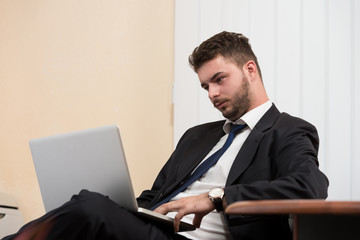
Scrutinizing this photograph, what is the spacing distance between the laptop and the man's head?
0.64 m

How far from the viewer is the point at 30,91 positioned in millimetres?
2539

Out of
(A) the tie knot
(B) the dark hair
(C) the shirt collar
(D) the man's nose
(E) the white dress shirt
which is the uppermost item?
(B) the dark hair

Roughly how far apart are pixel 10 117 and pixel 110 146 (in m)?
1.46

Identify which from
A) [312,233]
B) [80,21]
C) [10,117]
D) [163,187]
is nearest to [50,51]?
[80,21]

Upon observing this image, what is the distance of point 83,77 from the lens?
253 centimetres

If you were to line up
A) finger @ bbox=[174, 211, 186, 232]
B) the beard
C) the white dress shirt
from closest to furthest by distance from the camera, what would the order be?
finger @ bbox=[174, 211, 186, 232]
the white dress shirt
the beard

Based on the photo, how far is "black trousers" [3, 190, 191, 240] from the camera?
3.70ft

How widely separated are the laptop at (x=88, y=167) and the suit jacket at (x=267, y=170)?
0.69ft

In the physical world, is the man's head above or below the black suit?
above

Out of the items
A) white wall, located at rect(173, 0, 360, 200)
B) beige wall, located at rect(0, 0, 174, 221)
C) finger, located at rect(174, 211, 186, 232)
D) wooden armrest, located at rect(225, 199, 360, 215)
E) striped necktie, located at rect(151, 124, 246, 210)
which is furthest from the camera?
beige wall, located at rect(0, 0, 174, 221)

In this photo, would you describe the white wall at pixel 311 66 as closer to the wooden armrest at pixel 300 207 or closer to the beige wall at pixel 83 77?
the beige wall at pixel 83 77

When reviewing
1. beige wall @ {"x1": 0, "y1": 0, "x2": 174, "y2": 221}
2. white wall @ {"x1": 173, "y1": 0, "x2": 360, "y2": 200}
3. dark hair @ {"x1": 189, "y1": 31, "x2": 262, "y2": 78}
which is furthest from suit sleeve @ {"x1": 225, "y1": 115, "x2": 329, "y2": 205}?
beige wall @ {"x1": 0, "y1": 0, "x2": 174, "y2": 221}

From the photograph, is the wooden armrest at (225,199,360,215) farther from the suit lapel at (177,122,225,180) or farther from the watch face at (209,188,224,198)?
the suit lapel at (177,122,225,180)

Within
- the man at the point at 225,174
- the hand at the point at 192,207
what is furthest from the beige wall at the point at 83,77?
the hand at the point at 192,207
